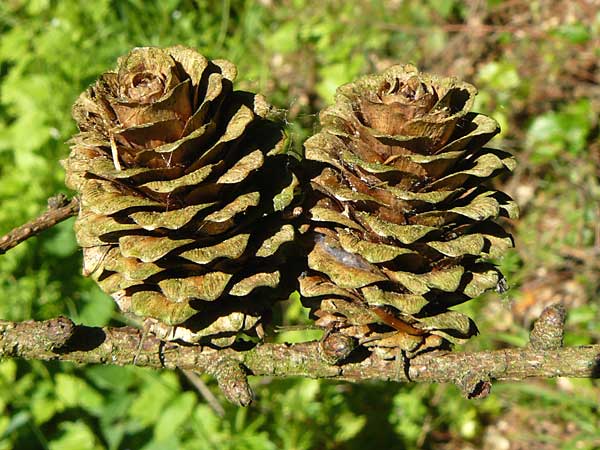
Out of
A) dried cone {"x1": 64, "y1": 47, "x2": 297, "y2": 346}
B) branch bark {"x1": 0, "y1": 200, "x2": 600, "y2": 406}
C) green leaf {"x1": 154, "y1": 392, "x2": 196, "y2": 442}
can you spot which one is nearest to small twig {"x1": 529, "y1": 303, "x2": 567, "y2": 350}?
branch bark {"x1": 0, "y1": 200, "x2": 600, "y2": 406}

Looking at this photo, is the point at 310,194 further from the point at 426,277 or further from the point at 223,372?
the point at 223,372

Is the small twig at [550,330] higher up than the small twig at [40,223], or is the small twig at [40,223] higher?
the small twig at [40,223]

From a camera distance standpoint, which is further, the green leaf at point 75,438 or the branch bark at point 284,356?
the green leaf at point 75,438

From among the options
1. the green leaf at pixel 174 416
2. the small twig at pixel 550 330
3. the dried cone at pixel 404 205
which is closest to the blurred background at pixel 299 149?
the green leaf at pixel 174 416

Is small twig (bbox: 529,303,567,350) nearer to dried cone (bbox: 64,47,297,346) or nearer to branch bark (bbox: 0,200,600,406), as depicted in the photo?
branch bark (bbox: 0,200,600,406)

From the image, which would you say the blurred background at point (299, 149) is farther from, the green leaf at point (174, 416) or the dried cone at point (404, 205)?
the dried cone at point (404, 205)

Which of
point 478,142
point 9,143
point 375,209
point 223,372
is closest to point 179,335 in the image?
point 223,372

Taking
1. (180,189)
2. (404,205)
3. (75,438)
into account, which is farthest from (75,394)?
(404,205)

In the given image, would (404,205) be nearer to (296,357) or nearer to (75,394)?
(296,357)
